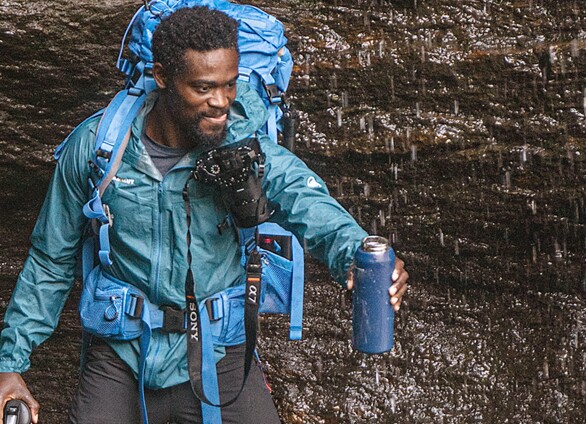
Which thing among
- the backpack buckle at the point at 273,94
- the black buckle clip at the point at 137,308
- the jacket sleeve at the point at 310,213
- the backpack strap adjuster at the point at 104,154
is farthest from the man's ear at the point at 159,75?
the black buckle clip at the point at 137,308

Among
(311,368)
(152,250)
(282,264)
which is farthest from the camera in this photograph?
(311,368)

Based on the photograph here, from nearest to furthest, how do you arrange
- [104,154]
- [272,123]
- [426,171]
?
[104,154], [272,123], [426,171]

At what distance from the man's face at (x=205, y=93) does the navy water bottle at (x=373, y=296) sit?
0.75 meters

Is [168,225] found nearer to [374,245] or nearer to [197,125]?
[197,125]

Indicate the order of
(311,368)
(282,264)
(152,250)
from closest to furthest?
(152,250)
(282,264)
(311,368)

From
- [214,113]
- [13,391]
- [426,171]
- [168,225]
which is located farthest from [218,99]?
[426,171]

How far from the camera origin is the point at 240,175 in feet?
11.5

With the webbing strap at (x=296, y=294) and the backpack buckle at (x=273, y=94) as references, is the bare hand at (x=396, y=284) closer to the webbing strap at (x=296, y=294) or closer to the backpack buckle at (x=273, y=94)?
the webbing strap at (x=296, y=294)

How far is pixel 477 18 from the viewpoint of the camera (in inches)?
253

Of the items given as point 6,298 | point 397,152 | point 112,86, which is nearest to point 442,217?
point 397,152

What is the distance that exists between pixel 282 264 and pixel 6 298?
10.6ft

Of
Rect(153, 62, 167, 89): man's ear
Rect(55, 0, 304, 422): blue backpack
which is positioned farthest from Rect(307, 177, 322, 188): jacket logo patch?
Rect(153, 62, 167, 89): man's ear

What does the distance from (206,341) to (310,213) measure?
0.65 metres

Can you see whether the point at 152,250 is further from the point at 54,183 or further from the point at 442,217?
the point at 442,217
